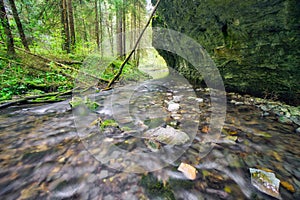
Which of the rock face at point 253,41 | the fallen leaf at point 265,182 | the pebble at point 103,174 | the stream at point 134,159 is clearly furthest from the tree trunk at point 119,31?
the fallen leaf at point 265,182

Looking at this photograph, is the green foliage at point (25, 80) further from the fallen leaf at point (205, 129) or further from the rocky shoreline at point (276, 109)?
the rocky shoreline at point (276, 109)

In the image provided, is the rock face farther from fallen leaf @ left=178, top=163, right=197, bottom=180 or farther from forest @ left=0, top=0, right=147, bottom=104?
forest @ left=0, top=0, right=147, bottom=104

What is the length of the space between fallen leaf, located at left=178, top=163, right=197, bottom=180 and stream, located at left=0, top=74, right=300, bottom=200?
0.14 ft

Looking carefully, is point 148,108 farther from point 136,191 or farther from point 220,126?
point 136,191

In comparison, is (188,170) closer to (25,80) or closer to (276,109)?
(276,109)

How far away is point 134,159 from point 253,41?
3.45m

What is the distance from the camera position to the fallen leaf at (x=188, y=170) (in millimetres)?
1344

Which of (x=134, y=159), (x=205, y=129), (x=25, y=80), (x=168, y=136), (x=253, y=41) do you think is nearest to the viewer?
(x=134, y=159)

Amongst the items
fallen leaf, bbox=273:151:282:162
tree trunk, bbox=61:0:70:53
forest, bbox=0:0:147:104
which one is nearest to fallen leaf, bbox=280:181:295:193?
fallen leaf, bbox=273:151:282:162

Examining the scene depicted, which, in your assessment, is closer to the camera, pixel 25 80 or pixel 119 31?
pixel 25 80

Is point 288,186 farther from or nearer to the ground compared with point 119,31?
nearer to the ground

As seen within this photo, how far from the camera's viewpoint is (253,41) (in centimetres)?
298

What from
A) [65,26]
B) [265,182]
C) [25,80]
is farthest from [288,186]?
[65,26]

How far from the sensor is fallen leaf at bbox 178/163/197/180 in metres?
1.34
